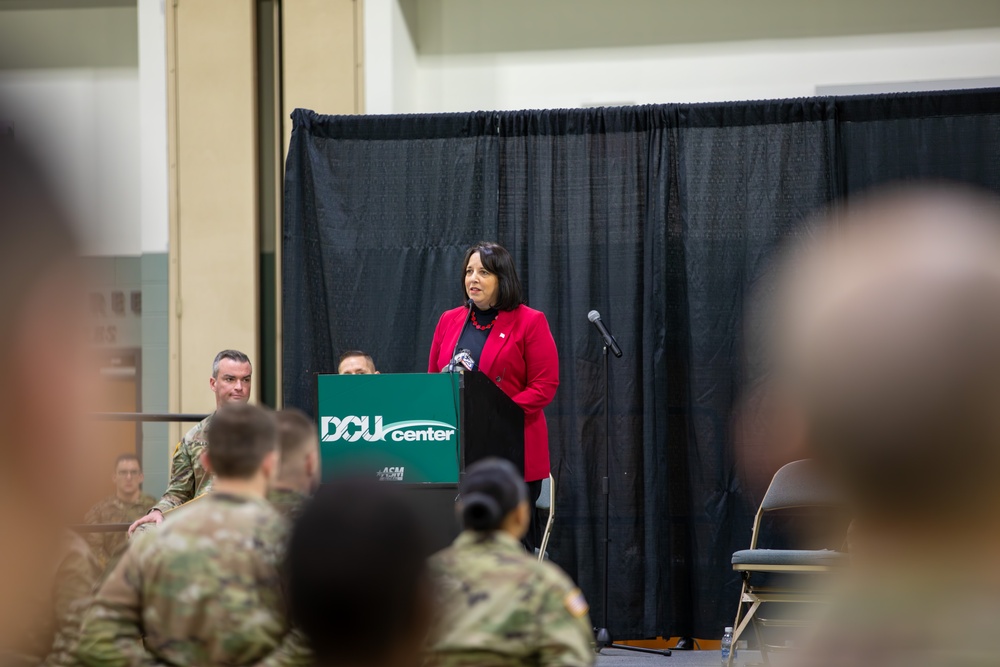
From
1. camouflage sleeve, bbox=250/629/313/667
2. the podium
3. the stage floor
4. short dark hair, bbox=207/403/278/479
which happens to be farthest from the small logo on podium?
the stage floor

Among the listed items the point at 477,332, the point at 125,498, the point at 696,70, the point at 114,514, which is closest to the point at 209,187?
the point at 125,498

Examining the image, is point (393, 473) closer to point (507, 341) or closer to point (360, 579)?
point (507, 341)

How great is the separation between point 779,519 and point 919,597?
6.05 m

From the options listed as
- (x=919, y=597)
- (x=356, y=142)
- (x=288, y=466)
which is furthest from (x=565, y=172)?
(x=919, y=597)

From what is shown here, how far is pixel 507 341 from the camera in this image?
204 inches

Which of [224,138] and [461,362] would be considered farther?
[224,138]

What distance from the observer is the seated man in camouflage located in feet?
7.75

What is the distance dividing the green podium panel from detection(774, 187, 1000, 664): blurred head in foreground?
11.6 feet

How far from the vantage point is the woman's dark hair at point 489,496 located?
7.80 feet

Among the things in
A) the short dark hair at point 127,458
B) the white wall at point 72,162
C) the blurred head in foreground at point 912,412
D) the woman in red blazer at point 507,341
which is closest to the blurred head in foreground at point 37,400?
the white wall at point 72,162

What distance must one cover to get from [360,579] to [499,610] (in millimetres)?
942

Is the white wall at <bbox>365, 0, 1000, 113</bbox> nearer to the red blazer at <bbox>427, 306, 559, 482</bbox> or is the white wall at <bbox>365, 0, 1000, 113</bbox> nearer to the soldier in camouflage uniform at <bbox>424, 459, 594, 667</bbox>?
the red blazer at <bbox>427, 306, 559, 482</bbox>

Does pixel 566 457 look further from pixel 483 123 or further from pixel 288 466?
pixel 288 466

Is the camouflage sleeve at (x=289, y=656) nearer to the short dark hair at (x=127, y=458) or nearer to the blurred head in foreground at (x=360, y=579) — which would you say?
the blurred head in foreground at (x=360, y=579)
